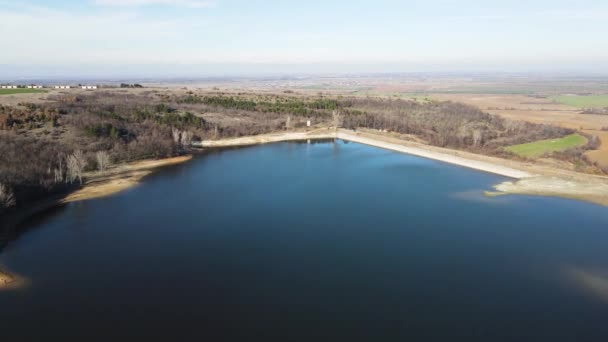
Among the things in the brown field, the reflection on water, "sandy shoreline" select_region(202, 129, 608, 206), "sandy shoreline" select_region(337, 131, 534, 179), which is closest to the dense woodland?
the brown field

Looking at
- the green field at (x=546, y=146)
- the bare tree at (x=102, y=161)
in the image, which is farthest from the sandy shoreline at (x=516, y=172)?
the bare tree at (x=102, y=161)

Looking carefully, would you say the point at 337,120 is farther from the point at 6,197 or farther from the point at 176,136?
the point at 6,197

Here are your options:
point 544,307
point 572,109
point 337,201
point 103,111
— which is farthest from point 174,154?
point 572,109

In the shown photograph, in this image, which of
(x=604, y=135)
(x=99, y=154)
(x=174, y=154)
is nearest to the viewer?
(x=99, y=154)

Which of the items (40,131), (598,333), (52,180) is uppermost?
(40,131)

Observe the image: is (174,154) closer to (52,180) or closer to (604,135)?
(52,180)

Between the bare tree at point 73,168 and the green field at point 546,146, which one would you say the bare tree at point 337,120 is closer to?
the green field at point 546,146

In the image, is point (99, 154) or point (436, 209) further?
point (99, 154)
